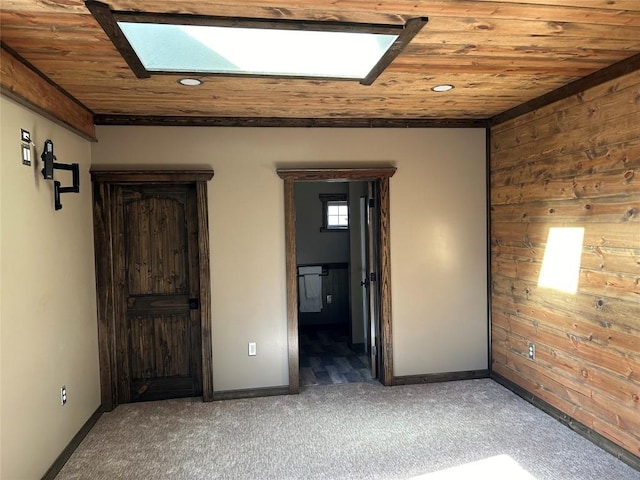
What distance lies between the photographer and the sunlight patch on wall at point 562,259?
3.18 m

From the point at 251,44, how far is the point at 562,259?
263cm

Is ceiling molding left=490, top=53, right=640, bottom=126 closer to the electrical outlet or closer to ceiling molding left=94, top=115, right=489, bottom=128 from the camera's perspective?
ceiling molding left=94, top=115, right=489, bottom=128

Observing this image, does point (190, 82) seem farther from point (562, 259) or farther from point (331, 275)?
point (331, 275)

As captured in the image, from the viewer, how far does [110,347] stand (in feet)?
12.6

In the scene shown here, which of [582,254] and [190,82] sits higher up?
[190,82]

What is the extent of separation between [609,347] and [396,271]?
5.85 feet

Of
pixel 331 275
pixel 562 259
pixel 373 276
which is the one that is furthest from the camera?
pixel 331 275

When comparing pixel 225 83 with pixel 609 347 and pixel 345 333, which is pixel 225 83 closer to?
pixel 609 347

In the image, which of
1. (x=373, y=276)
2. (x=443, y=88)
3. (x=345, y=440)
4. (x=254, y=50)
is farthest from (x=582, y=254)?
(x=254, y=50)

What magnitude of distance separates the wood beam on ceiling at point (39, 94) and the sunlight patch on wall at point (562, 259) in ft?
11.7

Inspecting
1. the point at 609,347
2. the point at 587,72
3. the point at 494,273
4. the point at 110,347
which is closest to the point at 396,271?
the point at 494,273

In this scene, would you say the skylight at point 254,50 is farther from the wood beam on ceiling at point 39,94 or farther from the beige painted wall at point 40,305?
the beige painted wall at point 40,305

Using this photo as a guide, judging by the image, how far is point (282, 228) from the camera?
403 cm

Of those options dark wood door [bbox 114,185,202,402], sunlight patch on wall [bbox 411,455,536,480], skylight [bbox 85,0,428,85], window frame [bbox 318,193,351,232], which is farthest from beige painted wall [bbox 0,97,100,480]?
window frame [bbox 318,193,351,232]
